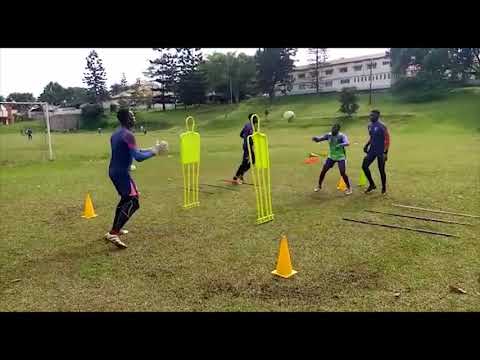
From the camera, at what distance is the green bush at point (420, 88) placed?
Answer: 5272 cm

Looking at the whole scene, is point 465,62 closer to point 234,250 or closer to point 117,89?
point 234,250

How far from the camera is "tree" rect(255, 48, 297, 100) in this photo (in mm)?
68875

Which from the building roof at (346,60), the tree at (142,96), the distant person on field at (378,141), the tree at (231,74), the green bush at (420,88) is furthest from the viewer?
the building roof at (346,60)

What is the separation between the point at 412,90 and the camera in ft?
187

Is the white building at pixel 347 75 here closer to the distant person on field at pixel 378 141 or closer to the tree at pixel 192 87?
the tree at pixel 192 87

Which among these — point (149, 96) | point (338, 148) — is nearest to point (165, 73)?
point (149, 96)

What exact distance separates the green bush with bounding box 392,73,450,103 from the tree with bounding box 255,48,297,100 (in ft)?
64.0

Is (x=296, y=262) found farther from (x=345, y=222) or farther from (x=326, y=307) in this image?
(x=345, y=222)

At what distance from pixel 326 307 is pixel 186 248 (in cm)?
265

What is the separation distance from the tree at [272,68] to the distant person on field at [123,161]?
65.1 metres

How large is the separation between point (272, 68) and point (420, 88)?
2477 centimetres

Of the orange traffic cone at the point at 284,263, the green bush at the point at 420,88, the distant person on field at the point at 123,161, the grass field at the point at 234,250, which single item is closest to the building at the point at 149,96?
the green bush at the point at 420,88
